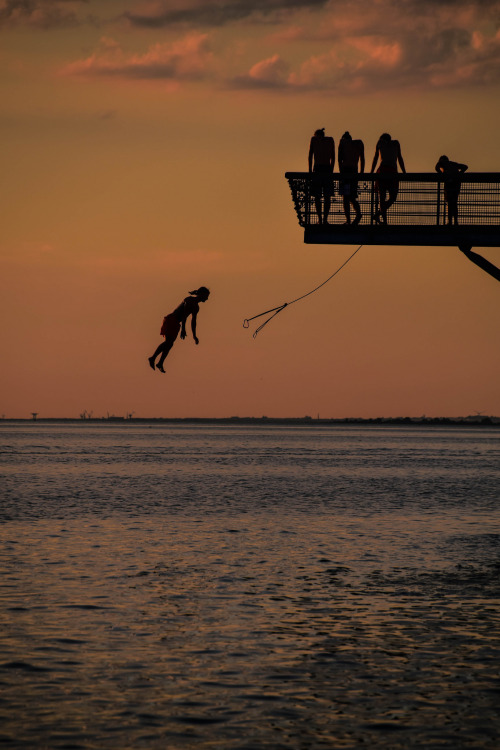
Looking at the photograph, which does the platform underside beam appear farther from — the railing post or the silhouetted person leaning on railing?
the silhouetted person leaning on railing

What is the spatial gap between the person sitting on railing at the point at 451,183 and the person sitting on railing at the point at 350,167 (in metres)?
1.60

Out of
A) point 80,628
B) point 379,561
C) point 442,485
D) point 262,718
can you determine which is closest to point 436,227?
point 379,561

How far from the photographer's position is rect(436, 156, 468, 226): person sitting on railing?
68.3 ft

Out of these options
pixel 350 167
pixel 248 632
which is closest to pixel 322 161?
pixel 350 167

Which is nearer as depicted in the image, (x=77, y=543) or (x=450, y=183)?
(x=450, y=183)

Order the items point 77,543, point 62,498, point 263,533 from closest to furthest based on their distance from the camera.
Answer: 1. point 77,543
2. point 263,533
3. point 62,498

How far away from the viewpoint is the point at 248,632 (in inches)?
535

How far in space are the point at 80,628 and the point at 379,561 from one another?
28.8ft

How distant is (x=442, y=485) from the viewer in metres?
49.1

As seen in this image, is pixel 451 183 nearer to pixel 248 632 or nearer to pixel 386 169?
pixel 386 169

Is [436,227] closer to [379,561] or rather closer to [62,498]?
[379,561]

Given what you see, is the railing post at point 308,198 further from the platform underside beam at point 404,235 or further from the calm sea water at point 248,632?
the calm sea water at point 248,632

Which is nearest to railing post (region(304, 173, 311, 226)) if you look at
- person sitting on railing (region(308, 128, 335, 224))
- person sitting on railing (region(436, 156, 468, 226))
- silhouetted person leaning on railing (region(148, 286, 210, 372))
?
person sitting on railing (region(308, 128, 335, 224))

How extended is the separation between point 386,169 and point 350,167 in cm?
76
